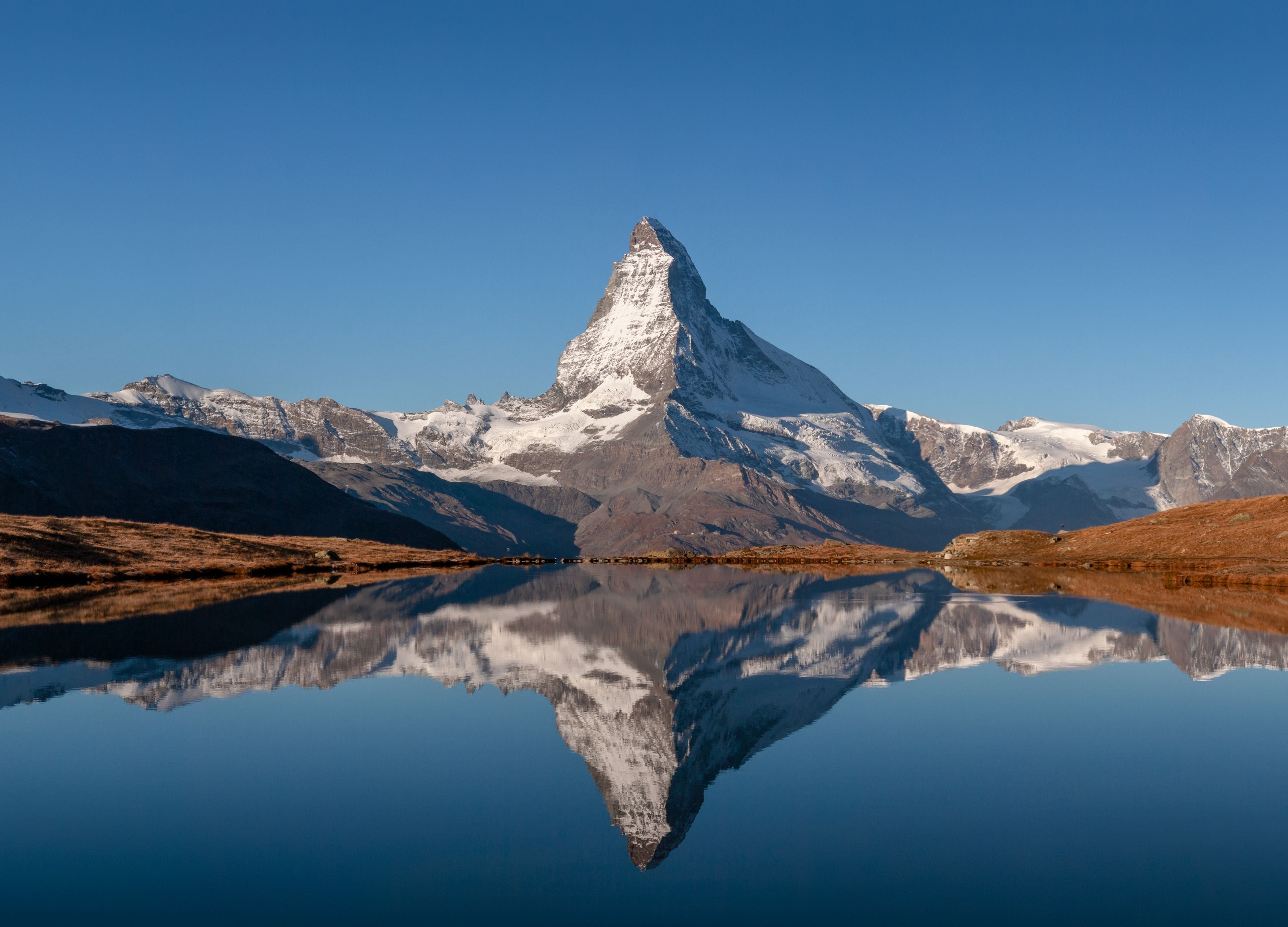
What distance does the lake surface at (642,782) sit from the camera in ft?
51.1

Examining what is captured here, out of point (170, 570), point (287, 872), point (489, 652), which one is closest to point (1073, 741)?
point (287, 872)

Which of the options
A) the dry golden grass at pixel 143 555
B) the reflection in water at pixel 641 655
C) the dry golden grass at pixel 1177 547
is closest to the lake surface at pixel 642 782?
the reflection in water at pixel 641 655

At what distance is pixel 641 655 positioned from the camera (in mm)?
46438

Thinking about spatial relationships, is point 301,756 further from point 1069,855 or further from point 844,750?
point 1069,855

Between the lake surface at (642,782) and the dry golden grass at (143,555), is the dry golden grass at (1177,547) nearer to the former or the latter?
the lake surface at (642,782)

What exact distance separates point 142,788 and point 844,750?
15.3 meters

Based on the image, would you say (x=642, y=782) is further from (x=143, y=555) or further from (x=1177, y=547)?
(x=1177, y=547)

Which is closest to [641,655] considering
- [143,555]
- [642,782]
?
[642,782]

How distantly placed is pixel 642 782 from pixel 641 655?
23976 mm

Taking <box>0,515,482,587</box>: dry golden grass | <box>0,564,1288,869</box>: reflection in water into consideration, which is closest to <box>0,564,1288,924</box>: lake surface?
<box>0,564,1288,869</box>: reflection in water

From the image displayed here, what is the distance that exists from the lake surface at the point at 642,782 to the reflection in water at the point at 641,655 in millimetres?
254

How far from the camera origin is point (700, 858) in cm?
1758

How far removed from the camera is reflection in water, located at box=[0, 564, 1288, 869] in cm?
2702

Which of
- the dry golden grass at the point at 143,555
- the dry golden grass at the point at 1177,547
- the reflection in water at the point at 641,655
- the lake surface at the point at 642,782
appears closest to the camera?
the lake surface at the point at 642,782
